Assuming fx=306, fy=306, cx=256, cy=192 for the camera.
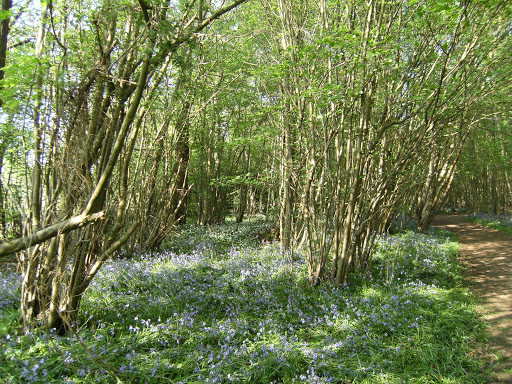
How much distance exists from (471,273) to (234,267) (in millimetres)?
5437

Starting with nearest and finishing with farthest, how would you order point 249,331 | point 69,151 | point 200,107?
point 69,151 < point 249,331 < point 200,107

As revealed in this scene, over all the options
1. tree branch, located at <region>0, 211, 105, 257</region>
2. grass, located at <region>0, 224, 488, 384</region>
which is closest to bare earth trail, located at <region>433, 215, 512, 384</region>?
grass, located at <region>0, 224, 488, 384</region>

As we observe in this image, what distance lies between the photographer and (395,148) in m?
6.30

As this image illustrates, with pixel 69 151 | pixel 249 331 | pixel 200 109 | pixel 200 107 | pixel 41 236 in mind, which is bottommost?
pixel 249 331

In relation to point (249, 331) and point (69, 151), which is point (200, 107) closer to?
point (69, 151)

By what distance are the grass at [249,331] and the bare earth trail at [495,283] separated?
223 millimetres

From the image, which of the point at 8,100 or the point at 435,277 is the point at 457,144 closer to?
the point at 435,277

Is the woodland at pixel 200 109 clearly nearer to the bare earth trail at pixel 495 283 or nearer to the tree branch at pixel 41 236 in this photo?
the tree branch at pixel 41 236

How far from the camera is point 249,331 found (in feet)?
13.5

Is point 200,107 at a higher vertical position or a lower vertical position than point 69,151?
higher

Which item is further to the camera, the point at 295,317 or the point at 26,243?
the point at 295,317

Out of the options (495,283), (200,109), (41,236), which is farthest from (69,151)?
(495,283)

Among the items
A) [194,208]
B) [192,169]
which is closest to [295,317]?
[192,169]

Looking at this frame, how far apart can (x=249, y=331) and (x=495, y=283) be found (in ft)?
A: 17.9
